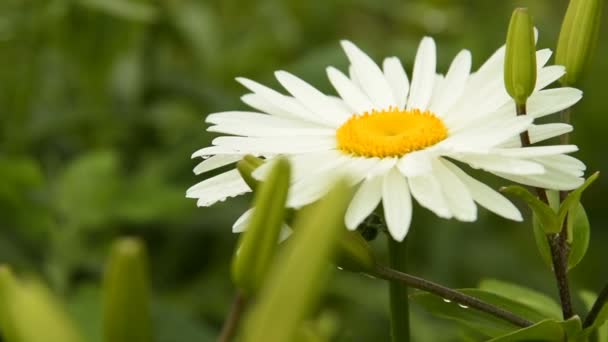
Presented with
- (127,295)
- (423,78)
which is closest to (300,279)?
(127,295)

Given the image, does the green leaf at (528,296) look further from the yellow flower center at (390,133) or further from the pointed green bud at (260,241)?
the pointed green bud at (260,241)

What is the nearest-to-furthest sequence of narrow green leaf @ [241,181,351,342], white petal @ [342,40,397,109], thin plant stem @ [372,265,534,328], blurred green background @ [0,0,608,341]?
1. narrow green leaf @ [241,181,351,342]
2. thin plant stem @ [372,265,534,328]
3. white petal @ [342,40,397,109]
4. blurred green background @ [0,0,608,341]

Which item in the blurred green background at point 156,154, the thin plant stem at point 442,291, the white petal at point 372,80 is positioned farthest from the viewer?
the blurred green background at point 156,154

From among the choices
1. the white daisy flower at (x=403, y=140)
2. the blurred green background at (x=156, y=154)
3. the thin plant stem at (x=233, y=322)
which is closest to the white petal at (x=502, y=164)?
the white daisy flower at (x=403, y=140)

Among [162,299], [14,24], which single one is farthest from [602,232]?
[14,24]

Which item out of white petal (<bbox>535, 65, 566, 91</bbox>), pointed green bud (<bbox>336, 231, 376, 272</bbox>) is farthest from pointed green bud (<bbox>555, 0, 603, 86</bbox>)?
pointed green bud (<bbox>336, 231, 376, 272</bbox>)

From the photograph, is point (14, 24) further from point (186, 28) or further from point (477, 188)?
point (477, 188)

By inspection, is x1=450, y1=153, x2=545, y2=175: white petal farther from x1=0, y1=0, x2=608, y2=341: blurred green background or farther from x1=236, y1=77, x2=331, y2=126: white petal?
x1=0, y1=0, x2=608, y2=341: blurred green background
